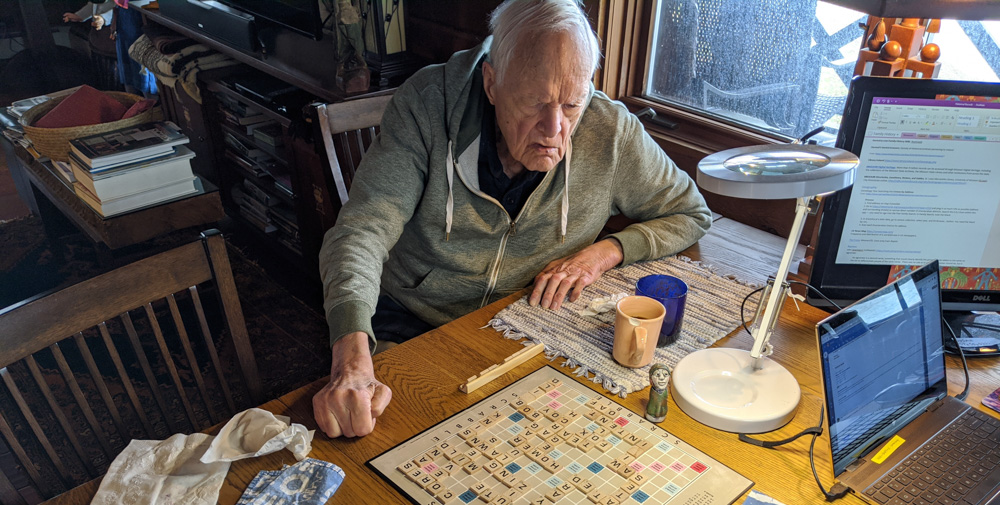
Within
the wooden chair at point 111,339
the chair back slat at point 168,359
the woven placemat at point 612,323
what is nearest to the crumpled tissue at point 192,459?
the wooden chair at point 111,339

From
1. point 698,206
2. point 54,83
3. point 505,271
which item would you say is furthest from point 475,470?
point 54,83

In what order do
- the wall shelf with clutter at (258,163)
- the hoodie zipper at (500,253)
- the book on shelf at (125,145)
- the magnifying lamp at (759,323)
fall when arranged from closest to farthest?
the magnifying lamp at (759,323), the hoodie zipper at (500,253), the book on shelf at (125,145), the wall shelf with clutter at (258,163)

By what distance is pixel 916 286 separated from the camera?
3.24ft

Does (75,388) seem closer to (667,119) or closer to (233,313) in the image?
(233,313)

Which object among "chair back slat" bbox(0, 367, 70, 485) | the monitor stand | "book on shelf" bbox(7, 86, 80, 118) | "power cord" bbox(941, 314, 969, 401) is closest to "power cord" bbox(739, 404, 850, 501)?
"power cord" bbox(941, 314, 969, 401)

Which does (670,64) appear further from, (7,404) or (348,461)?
(7,404)

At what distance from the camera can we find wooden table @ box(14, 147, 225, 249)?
218cm

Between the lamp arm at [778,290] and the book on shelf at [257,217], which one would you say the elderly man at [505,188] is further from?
the book on shelf at [257,217]

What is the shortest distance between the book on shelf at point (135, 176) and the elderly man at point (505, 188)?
42.5 inches

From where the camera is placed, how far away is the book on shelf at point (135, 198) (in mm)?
2166

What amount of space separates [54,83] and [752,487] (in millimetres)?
6283

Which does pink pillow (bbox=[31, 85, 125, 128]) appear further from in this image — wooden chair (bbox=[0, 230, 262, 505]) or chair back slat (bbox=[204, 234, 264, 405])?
chair back slat (bbox=[204, 234, 264, 405])

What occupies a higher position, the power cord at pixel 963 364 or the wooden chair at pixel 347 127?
the wooden chair at pixel 347 127

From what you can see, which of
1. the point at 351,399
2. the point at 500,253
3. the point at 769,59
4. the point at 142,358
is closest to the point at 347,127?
the point at 500,253
